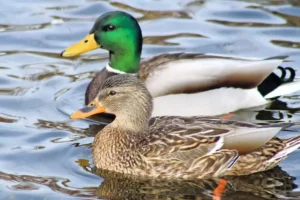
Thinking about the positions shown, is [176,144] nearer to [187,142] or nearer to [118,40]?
[187,142]

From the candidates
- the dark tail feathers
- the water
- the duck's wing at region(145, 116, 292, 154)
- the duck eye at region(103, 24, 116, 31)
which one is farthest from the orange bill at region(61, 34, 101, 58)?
the duck's wing at region(145, 116, 292, 154)

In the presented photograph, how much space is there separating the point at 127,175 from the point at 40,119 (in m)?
1.89

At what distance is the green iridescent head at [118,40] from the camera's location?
10.9m

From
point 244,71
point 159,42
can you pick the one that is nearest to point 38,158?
point 244,71

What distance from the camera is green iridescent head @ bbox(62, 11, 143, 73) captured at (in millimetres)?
10898

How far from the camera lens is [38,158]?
9.16m

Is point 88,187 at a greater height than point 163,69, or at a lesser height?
lesser

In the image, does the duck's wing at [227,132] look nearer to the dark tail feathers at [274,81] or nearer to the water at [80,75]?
the water at [80,75]

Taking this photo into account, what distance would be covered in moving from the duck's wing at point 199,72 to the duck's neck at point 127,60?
0.62 feet

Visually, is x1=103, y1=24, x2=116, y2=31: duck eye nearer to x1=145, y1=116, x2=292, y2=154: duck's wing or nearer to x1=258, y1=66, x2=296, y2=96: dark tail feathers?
x1=258, y1=66, x2=296, y2=96: dark tail feathers

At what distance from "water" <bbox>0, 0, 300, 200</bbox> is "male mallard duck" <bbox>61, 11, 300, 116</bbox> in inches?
8.6

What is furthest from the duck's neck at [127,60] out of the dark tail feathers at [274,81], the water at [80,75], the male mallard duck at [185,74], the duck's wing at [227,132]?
the duck's wing at [227,132]

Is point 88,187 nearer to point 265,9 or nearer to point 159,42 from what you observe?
point 159,42

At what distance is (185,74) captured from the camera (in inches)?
425
